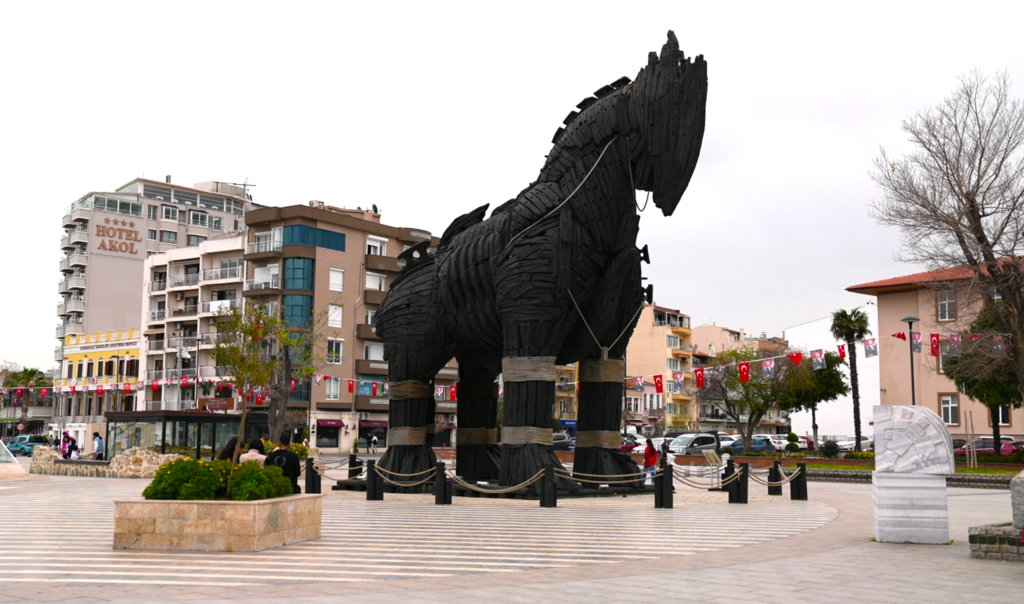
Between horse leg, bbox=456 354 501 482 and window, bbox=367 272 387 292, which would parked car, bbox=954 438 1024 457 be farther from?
window, bbox=367 272 387 292

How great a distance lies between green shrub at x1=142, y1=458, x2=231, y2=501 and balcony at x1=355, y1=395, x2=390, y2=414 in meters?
51.1

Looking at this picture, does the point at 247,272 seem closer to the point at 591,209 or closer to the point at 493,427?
the point at 493,427

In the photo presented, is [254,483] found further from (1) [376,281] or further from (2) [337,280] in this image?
(1) [376,281]

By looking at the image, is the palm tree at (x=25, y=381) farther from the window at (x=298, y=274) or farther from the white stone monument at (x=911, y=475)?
the white stone monument at (x=911, y=475)

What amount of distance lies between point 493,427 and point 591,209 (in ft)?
21.3

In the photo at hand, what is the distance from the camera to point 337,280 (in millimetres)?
60625

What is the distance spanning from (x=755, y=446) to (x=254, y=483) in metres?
47.7

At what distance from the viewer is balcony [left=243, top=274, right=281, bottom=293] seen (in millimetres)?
59591

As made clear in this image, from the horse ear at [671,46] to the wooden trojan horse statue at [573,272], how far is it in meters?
0.02

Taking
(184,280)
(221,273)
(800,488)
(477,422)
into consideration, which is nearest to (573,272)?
(477,422)

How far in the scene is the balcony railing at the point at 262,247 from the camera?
6004 cm

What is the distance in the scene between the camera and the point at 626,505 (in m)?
16.7

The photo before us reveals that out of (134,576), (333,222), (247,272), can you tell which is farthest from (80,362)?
(134,576)

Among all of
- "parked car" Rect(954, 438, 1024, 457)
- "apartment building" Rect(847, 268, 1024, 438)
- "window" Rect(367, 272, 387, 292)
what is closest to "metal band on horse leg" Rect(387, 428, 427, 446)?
"parked car" Rect(954, 438, 1024, 457)
